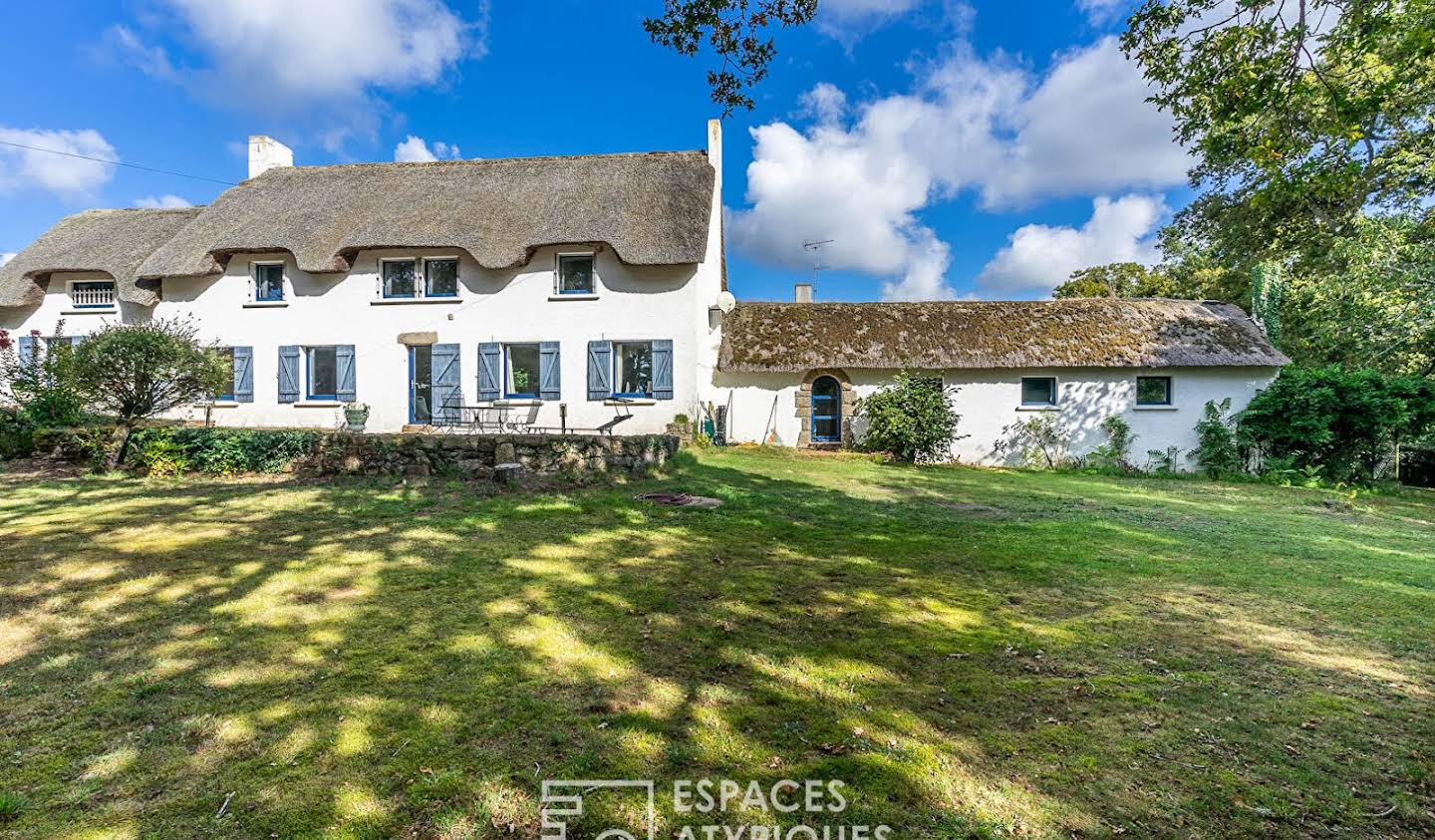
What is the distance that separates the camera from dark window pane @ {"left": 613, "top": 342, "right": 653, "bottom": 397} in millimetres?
14852

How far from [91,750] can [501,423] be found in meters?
11.7

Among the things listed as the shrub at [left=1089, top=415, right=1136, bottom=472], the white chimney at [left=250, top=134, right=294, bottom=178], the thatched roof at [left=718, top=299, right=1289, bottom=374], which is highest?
the white chimney at [left=250, top=134, right=294, bottom=178]

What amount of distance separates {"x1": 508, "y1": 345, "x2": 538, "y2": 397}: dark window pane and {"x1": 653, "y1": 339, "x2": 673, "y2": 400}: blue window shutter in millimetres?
3148

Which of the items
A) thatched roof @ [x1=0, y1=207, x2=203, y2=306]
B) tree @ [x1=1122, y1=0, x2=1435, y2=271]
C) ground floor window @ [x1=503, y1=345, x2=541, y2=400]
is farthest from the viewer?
thatched roof @ [x1=0, y1=207, x2=203, y2=306]

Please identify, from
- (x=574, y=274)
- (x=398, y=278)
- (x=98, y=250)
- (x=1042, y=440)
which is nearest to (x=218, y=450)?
(x=398, y=278)

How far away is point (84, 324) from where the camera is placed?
16672 mm

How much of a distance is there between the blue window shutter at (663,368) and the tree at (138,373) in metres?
8.20

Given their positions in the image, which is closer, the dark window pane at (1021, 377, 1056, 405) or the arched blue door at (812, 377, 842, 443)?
the dark window pane at (1021, 377, 1056, 405)

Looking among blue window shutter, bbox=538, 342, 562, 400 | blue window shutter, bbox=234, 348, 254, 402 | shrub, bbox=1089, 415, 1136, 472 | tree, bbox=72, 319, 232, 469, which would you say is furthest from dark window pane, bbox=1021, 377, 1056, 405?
blue window shutter, bbox=234, 348, 254, 402

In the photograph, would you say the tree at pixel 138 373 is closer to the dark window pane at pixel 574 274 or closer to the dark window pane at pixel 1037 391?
the dark window pane at pixel 574 274

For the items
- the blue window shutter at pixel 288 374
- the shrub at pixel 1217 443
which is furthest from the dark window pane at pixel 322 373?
the shrub at pixel 1217 443

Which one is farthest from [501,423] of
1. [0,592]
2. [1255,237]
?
[1255,237]

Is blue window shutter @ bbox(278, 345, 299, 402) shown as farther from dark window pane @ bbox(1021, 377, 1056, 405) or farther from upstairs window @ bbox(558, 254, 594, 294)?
dark window pane @ bbox(1021, 377, 1056, 405)

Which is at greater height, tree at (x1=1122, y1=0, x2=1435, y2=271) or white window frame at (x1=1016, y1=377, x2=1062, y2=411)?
tree at (x1=1122, y1=0, x2=1435, y2=271)
